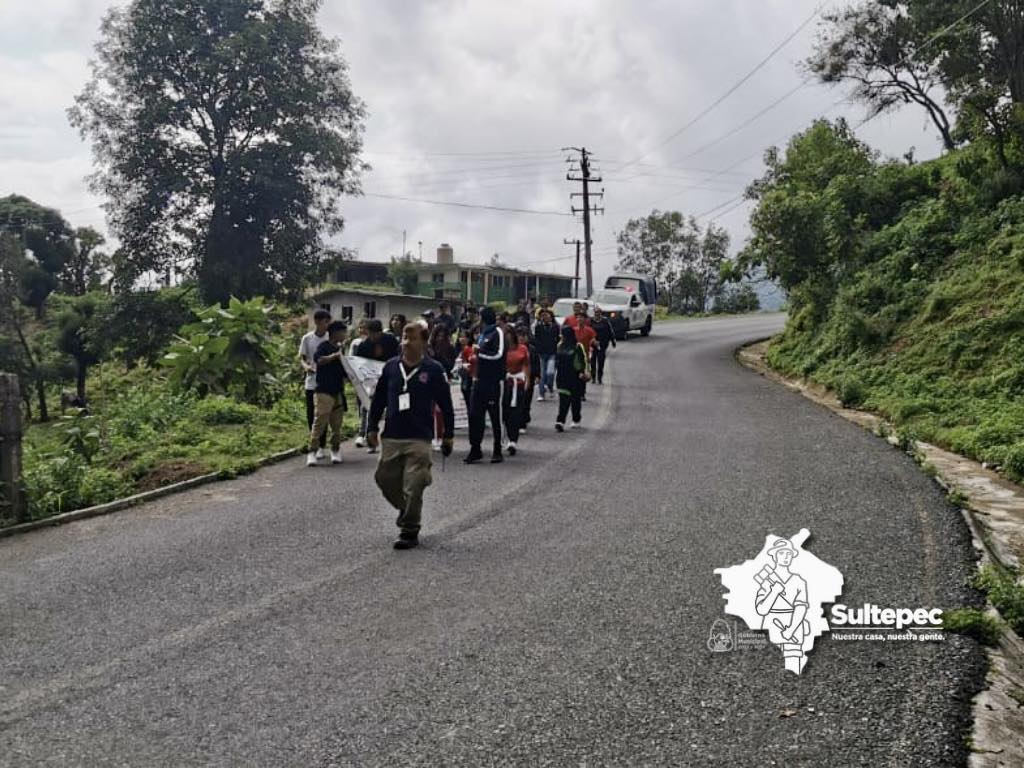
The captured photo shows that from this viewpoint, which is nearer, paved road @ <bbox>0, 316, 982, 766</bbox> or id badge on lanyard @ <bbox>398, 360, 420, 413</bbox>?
paved road @ <bbox>0, 316, 982, 766</bbox>

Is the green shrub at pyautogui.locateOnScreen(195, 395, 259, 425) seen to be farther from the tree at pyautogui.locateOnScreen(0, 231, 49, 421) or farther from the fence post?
the tree at pyautogui.locateOnScreen(0, 231, 49, 421)

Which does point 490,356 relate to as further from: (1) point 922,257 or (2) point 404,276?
(2) point 404,276

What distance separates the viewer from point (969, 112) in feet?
87.7

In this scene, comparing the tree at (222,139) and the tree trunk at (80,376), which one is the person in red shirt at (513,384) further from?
the tree trunk at (80,376)

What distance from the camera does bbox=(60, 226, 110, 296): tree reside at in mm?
60031

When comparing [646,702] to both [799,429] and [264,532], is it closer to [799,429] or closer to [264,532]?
[264,532]

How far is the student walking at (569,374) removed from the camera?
1492 cm

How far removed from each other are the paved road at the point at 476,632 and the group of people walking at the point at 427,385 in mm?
717

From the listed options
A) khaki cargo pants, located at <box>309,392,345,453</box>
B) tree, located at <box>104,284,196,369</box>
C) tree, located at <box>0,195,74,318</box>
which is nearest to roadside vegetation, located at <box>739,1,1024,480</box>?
khaki cargo pants, located at <box>309,392,345,453</box>

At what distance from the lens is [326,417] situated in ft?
40.7

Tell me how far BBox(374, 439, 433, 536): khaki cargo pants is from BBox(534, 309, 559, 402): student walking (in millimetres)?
8605

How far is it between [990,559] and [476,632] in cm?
430

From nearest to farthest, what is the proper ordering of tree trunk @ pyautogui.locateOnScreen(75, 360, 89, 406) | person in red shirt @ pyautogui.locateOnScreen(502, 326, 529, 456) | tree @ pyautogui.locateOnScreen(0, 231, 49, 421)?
person in red shirt @ pyautogui.locateOnScreen(502, 326, 529, 456), tree @ pyautogui.locateOnScreen(0, 231, 49, 421), tree trunk @ pyautogui.locateOnScreen(75, 360, 89, 406)

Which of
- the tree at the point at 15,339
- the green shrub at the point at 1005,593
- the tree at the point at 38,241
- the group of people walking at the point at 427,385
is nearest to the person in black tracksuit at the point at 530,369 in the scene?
the group of people walking at the point at 427,385
